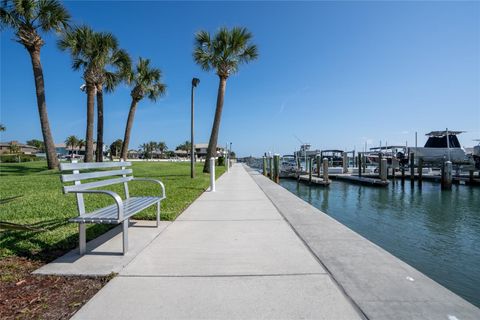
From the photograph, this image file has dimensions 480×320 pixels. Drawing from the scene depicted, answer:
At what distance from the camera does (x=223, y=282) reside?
3.09 metres

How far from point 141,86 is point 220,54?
11.2m

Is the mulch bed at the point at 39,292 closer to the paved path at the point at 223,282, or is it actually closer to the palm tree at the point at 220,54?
the paved path at the point at 223,282

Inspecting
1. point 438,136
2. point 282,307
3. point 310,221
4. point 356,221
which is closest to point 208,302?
point 282,307

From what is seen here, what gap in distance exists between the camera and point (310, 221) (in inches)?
236

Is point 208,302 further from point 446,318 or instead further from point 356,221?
point 356,221

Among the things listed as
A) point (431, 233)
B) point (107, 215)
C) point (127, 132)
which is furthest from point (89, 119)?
point (431, 233)

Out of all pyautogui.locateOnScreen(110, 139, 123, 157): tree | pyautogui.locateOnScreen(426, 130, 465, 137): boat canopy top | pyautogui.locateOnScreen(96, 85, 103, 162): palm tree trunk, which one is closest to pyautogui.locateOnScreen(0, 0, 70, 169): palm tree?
pyautogui.locateOnScreen(96, 85, 103, 162): palm tree trunk

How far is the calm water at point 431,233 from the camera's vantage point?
523 centimetres

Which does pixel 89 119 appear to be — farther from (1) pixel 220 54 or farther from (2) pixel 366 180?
(2) pixel 366 180

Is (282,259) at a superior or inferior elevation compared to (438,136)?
inferior

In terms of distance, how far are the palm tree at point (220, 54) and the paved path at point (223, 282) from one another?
16.4 metres

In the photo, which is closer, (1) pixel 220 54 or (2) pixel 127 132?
(1) pixel 220 54

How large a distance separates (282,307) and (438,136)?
138 feet

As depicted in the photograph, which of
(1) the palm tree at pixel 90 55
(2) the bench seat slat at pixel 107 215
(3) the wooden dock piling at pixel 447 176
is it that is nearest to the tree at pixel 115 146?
(1) the palm tree at pixel 90 55
